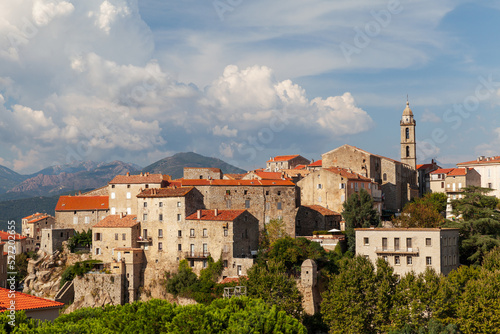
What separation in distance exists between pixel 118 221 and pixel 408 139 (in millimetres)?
47978

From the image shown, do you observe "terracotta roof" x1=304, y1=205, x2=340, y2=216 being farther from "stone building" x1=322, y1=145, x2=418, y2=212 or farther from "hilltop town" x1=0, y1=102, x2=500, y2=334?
"stone building" x1=322, y1=145, x2=418, y2=212

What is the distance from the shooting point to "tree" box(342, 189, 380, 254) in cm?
6869

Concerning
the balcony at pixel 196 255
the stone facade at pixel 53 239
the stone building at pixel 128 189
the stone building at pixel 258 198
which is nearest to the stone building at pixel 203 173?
the stone building at pixel 128 189

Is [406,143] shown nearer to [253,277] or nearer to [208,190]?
[208,190]

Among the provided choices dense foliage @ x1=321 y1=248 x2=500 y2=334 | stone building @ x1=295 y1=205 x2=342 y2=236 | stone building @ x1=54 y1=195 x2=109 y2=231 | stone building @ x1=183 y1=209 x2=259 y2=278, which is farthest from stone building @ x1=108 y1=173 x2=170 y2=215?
dense foliage @ x1=321 y1=248 x2=500 y2=334

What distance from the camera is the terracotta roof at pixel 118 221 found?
70.2 meters

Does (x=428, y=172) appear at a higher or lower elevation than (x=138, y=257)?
higher


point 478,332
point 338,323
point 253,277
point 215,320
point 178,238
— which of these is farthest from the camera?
point 178,238

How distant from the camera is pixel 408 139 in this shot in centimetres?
9531

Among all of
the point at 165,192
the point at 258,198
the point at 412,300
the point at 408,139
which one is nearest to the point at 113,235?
the point at 165,192

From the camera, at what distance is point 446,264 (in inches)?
2260

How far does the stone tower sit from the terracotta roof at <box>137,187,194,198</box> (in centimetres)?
4143

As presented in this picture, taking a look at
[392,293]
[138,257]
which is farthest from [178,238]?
[392,293]

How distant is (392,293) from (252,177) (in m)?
31.4
